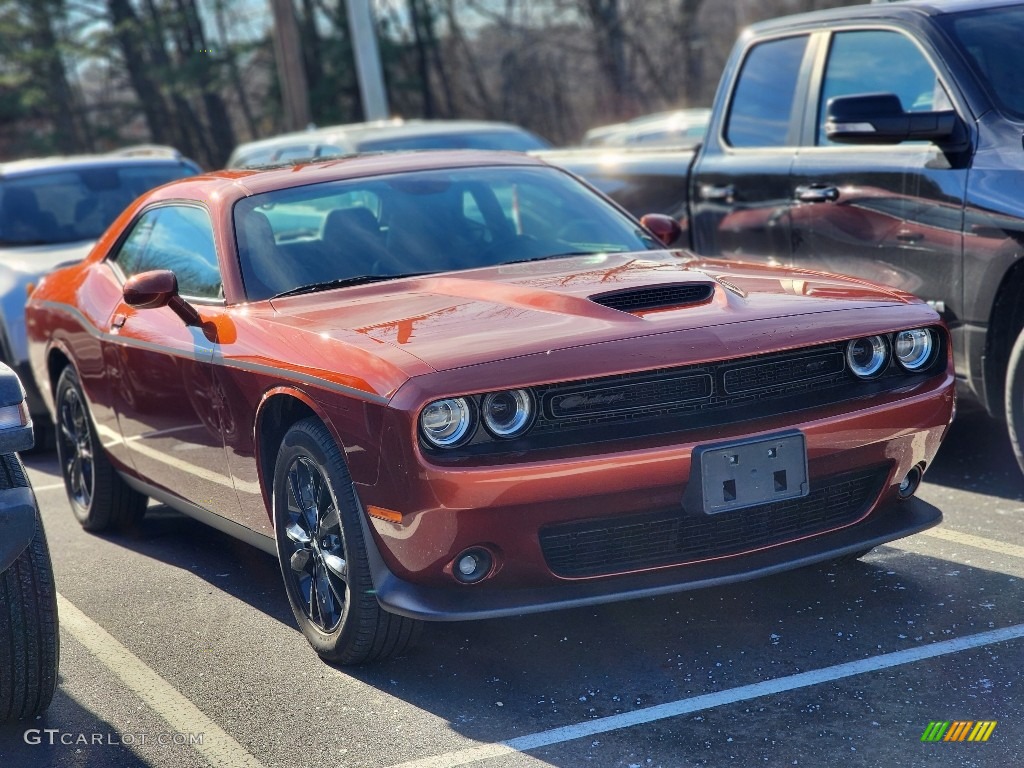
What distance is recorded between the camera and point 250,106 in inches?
1490

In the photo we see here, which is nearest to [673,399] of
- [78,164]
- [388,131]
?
[78,164]

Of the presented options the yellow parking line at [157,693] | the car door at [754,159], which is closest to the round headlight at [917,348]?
the car door at [754,159]

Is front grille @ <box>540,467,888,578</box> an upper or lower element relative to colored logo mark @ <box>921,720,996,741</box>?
upper

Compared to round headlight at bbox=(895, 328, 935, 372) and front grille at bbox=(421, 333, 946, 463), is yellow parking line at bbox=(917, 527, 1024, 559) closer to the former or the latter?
round headlight at bbox=(895, 328, 935, 372)

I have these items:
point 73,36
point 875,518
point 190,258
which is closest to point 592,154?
point 190,258

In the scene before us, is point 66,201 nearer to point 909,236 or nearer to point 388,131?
point 388,131

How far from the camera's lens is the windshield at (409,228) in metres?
4.81

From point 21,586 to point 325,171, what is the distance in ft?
7.05

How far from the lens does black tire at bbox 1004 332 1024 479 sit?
16.6 ft

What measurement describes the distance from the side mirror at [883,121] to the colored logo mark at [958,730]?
8.82ft

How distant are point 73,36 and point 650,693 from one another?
3553cm

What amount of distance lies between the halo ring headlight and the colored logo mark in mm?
1193

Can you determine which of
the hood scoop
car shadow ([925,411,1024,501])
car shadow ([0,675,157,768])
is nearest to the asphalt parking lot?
car shadow ([0,675,157,768])

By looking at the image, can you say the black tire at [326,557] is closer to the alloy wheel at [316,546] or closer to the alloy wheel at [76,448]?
the alloy wheel at [316,546]
